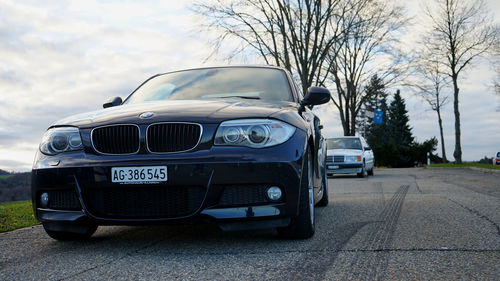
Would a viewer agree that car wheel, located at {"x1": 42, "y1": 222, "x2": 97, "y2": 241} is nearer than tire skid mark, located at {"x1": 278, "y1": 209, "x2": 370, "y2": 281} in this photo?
No

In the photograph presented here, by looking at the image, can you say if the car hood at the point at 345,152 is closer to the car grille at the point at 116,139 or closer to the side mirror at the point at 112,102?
the side mirror at the point at 112,102

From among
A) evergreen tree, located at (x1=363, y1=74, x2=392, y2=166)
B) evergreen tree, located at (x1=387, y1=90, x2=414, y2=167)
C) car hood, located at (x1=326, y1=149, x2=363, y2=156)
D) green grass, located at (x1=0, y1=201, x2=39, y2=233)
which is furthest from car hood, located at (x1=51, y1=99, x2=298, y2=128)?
evergreen tree, located at (x1=387, y1=90, x2=414, y2=167)

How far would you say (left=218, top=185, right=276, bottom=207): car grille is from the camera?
336 cm

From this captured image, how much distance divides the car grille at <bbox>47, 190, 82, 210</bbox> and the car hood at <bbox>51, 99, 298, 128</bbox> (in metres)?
0.49

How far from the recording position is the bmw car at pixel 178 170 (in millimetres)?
3322

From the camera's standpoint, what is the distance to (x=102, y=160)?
3428mm

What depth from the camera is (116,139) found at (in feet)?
11.5

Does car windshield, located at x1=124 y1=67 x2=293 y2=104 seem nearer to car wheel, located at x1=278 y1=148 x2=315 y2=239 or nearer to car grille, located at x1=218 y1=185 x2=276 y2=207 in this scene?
car wheel, located at x1=278 y1=148 x2=315 y2=239

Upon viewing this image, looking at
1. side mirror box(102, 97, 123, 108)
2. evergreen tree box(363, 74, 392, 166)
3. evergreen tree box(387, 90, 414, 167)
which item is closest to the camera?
side mirror box(102, 97, 123, 108)

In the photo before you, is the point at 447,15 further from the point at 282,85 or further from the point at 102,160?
the point at 102,160

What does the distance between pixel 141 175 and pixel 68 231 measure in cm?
82

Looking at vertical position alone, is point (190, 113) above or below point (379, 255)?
above

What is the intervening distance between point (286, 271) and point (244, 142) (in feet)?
3.18

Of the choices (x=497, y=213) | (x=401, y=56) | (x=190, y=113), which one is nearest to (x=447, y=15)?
(x=401, y=56)
